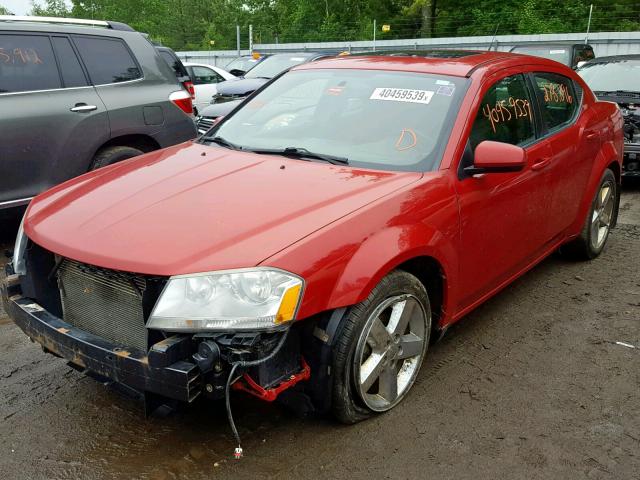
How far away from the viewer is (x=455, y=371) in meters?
3.38

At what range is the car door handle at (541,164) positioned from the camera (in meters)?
3.81

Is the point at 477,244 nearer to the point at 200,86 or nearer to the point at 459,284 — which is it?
the point at 459,284

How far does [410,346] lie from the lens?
301 centimetres

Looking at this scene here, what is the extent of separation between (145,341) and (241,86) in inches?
308

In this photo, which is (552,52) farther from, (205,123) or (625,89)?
(205,123)

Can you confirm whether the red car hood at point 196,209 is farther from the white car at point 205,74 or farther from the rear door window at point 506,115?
the white car at point 205,74

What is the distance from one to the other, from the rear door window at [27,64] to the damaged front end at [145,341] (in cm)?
289

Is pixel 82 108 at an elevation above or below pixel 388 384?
above

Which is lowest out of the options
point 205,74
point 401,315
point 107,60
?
point 401,315

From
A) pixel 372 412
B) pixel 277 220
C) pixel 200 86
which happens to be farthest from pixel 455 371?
pixel 200 86

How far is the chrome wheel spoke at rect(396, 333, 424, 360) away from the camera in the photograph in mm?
2965

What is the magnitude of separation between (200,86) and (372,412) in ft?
36.5

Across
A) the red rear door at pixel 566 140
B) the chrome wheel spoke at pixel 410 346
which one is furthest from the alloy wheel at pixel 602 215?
the chrome wheel spoke at pixel 410 346

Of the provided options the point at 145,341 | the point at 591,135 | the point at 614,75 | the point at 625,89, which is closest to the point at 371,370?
the point at 145,341
